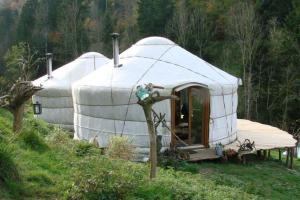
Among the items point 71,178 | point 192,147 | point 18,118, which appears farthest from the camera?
point 192,147

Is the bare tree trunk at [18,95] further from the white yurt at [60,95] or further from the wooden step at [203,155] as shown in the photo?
the white yurt at [60,95]

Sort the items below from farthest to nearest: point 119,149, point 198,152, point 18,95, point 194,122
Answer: point 194,122 → point 198,152 → point 119,149 → point 18,95

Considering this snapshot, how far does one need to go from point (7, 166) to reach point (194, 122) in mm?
6913

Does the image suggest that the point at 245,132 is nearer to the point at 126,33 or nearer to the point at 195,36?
the point at 195,36

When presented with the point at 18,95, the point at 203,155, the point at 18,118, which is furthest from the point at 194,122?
the point at 18,95

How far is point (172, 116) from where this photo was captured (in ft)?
34.2

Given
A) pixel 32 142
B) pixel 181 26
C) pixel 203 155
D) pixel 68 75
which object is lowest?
pixel 203 155

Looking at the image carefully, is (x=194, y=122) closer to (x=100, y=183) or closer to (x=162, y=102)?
(x=162, y=102)

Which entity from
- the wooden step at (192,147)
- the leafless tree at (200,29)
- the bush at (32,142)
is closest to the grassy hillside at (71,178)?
the bush at (32,142)

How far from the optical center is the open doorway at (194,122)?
1075 centimetres

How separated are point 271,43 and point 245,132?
12529 millimetres

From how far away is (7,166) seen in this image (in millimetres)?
4766

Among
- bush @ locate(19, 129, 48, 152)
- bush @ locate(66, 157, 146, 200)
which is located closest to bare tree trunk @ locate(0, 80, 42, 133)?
bush @ locate(19, 129, 48, 152)

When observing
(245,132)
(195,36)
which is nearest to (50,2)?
(195,36)
